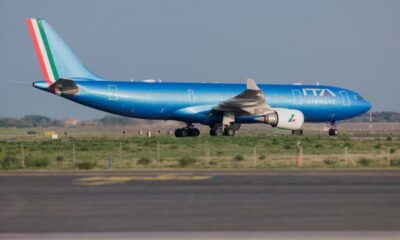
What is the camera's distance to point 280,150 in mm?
41531

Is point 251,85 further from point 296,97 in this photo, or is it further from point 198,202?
point 198,202

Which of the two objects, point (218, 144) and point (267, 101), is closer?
point (218, 144)

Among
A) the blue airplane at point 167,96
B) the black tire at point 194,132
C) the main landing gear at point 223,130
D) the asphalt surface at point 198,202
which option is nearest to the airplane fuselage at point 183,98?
the blue airplane at point 167,96

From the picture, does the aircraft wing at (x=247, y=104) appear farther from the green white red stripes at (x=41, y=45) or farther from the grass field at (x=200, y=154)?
the green white red stripes at (x=41, y=45)

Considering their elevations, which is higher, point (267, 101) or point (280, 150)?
point (267, 101)

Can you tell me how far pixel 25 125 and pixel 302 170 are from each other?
71337 mm

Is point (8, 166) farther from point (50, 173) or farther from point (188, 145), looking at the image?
point (188, 145)

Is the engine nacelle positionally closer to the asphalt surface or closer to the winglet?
the winglet

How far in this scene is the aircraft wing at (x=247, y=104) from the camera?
48.5 meters

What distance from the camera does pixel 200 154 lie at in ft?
127

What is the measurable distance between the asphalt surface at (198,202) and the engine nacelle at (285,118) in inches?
953

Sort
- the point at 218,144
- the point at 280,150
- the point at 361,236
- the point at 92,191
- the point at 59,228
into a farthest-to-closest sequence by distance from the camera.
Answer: the point at 218,144 < the point at 280,150 < the point at 92,191 < the point at 59,228 < the point at 361,236

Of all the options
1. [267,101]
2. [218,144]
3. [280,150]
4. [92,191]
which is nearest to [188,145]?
[218,144]

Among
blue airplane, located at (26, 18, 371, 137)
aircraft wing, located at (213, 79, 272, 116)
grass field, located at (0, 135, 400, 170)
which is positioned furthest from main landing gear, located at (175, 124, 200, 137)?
grass field, located at (0, 135, 400, 170)
